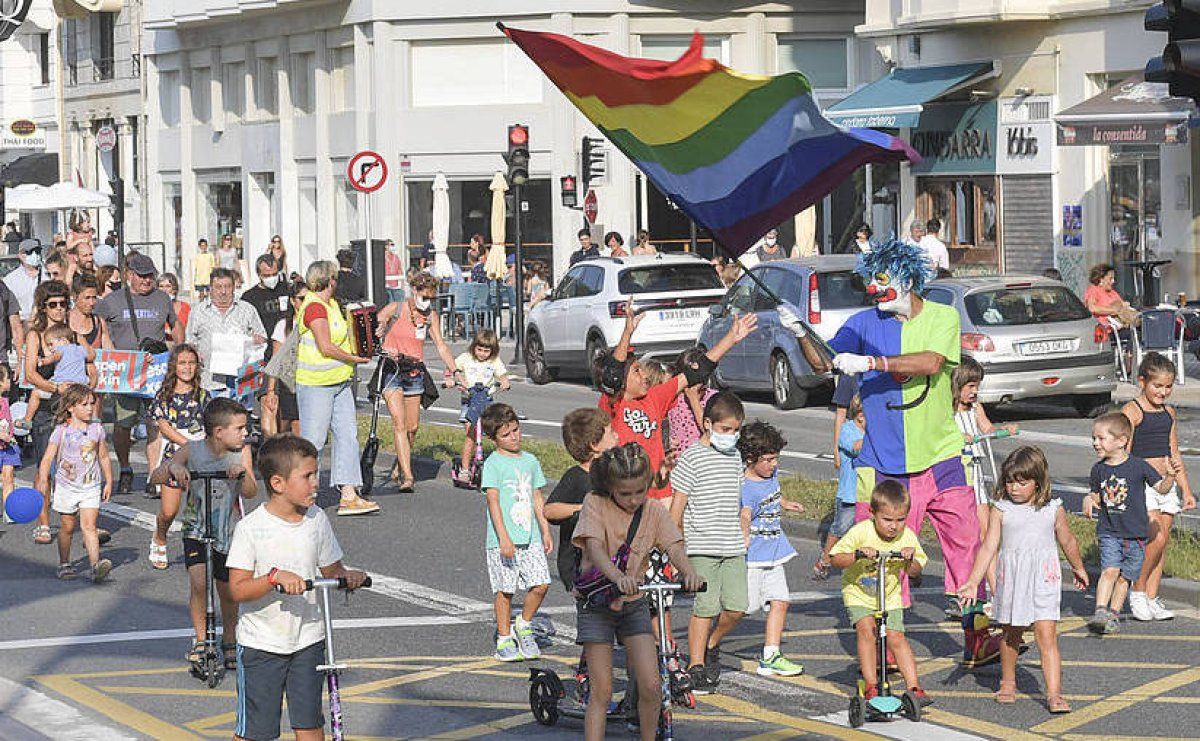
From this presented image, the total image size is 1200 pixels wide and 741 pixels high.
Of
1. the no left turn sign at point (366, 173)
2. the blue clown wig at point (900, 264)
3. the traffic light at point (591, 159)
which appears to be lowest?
the blue clown wig at point (900, 264)

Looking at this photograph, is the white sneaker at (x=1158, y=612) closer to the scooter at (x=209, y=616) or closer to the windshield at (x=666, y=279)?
the scooter at (x=209, y=616)

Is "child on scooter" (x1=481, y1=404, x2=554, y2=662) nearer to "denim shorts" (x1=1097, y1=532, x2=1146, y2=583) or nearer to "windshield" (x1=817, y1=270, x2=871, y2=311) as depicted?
"denim shorts" (x1=1097, y1=532, x2=1146, y2=583)

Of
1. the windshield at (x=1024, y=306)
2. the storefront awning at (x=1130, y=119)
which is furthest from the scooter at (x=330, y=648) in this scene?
the storefront awning at (x=1130, y=119)

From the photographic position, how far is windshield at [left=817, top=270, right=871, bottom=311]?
77.6ft

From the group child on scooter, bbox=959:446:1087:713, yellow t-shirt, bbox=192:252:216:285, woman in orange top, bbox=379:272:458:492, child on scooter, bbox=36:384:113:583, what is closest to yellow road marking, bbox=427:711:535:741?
child on scooter, bbox=959:446:1087:713

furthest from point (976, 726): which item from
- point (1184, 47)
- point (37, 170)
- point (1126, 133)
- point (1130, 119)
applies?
point (37, 170)

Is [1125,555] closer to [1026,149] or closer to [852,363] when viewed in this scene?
[852,363]

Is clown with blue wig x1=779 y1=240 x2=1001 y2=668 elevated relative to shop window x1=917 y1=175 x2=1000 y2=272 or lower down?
lower down

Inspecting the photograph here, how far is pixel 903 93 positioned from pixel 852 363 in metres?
25.6

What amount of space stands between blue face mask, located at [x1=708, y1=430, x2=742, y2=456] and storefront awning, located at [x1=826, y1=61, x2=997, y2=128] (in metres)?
23.5

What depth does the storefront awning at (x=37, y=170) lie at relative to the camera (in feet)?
207

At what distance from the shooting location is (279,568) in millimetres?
7660

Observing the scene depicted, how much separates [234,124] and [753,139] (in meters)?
→ 43.4

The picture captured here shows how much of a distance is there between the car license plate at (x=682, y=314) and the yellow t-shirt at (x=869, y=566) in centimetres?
1802
